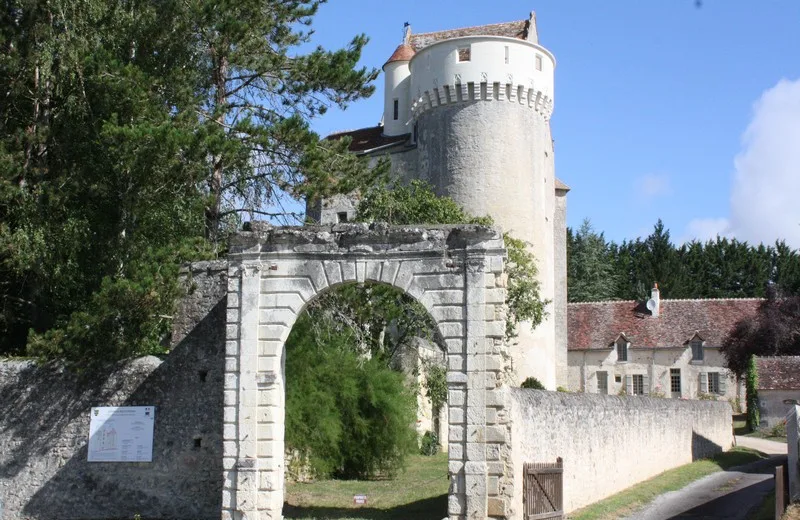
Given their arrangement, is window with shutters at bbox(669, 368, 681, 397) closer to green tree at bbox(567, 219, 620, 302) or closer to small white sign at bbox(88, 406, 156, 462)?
green tree at bbox(567, 219, 620, 302)

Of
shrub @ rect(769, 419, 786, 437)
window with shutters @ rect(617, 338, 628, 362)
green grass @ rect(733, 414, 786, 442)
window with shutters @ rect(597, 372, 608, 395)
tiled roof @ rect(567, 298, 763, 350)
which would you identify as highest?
tiled roof @ rect(567, 298, 763, 350)

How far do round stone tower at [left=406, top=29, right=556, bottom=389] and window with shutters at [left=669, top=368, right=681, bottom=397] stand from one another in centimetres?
1371

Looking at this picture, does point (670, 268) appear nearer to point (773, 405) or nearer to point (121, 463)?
point (773, 405)

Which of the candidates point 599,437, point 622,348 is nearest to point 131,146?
point 599,437

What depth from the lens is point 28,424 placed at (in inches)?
640

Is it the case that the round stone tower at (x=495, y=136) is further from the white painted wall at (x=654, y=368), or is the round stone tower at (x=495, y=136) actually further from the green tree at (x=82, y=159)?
the green tree at (x=82, y=159)

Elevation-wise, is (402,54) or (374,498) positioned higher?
(402,54)

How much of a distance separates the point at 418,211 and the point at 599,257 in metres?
38.1

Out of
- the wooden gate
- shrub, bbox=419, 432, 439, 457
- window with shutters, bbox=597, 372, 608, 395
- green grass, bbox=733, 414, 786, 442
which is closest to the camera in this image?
the wooden gate

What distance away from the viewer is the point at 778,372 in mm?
37062

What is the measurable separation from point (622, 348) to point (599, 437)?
104ft

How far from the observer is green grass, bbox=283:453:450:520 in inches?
617

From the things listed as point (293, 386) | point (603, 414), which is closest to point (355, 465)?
point (293, 386)

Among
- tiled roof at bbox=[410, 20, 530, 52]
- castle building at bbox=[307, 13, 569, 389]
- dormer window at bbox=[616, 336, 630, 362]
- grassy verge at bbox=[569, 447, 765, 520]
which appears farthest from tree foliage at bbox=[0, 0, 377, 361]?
dormer window at bbox=[616, 336, 630, 362]
